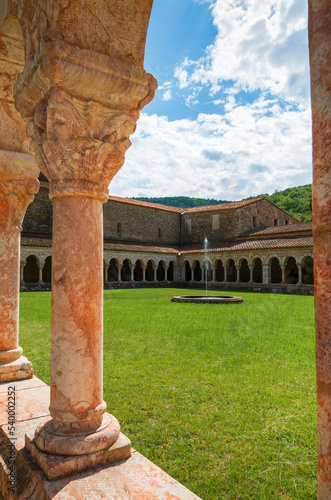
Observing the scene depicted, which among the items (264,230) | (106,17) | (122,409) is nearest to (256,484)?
(122,409)

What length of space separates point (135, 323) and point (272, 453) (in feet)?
21.8

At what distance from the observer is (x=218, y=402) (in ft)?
13.1

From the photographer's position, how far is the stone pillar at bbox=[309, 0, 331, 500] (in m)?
0.95

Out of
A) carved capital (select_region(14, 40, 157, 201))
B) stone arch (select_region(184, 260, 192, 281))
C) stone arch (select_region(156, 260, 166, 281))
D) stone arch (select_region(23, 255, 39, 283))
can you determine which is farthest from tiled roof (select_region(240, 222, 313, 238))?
carved capital (select_region(14, 40, 157, 201))

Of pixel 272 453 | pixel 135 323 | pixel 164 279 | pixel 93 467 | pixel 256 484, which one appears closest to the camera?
pixel 93 467

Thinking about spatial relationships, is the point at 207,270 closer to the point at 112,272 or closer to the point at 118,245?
the point at 118,245

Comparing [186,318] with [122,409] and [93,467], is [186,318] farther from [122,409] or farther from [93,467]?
[93,467]

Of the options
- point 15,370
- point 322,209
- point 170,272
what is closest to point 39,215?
point 170,272

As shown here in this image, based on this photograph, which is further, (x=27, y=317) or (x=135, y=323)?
(x=27, y=317)

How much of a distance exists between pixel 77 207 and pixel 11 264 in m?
2.11

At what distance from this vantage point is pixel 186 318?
409 inches

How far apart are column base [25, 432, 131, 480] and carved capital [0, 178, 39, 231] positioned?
8.10 feet

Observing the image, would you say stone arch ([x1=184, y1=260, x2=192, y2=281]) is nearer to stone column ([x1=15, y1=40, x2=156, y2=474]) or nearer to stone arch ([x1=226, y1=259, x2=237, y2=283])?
stone arch ([x1=226, y1=259, x2=237, y2=283])

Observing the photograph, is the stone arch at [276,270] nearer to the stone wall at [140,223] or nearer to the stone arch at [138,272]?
the stone wall at [140,223]
